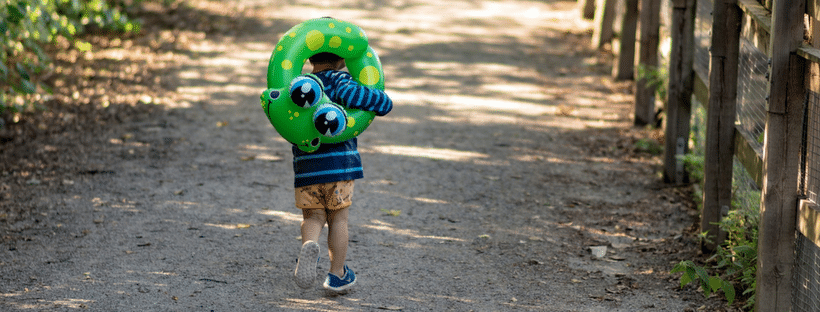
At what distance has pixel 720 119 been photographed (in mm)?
4965

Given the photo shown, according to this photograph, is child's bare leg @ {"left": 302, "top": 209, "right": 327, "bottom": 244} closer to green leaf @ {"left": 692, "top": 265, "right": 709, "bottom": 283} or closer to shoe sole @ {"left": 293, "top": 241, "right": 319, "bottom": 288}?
shoe sole @ {"left": 293, "top": 241, "right": 319, "bottom": 288}

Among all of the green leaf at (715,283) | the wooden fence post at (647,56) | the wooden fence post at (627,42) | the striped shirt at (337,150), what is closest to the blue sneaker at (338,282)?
the striped shirt at (337,150)

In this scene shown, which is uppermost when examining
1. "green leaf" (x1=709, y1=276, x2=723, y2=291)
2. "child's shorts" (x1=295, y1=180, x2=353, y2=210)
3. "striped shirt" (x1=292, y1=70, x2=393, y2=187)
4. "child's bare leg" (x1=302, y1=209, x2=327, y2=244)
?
"striped shirt" (x1=292, y1=70, x2=393, y2=187)

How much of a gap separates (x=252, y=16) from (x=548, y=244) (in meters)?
9.36

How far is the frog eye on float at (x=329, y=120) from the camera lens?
151 inches

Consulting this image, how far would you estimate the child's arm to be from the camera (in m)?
4.01

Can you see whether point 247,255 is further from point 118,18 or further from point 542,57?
point 542,57

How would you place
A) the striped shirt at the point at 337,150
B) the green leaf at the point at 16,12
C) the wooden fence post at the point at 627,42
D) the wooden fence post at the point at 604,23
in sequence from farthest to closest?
the wooden fence post at the point at 604,23 < the wooden fence post at the point at 627,42 < the green leaf at the point at 16,12 < the striped shirt at the point at 337,150

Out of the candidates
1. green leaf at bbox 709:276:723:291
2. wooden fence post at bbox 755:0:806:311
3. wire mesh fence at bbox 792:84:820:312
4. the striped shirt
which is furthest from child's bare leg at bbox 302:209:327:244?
wire mesh fence at bbox 792:84:820:312

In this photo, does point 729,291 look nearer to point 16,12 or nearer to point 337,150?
point 337,150

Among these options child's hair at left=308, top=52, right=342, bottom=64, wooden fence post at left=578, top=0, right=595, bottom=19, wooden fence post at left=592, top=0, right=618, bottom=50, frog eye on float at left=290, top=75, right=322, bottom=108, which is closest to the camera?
frog eye on float at left=290, top=75, right=322, bottom=108

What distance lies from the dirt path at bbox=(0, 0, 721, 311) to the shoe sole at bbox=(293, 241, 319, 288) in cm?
31

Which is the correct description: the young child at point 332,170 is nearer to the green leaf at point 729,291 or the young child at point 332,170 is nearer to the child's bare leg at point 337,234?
the child's bare leg at point 337,234

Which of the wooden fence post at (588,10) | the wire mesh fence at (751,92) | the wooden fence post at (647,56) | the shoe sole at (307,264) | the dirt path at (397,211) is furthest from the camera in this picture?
the wooden fence post at (588,10)
